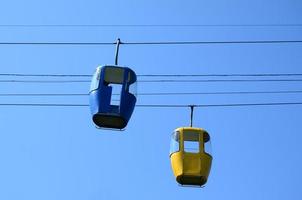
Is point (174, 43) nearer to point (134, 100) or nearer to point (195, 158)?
point (134, 100)

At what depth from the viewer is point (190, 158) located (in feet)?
64.8

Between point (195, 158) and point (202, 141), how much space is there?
0.53 m

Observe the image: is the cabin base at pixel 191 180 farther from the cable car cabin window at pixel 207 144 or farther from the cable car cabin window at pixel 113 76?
the cable car cabin window at pixel 113 76

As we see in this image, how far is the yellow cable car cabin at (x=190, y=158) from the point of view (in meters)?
19.5

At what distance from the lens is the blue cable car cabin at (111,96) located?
1784cm

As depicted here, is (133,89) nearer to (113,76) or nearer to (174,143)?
(113,76)

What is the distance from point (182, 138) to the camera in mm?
20172

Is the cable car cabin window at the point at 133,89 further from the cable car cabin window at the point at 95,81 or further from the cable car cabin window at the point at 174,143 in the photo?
the cable car cabin window at the point at 174,143

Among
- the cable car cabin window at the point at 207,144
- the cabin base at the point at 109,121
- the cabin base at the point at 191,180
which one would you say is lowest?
the cabin base at the point at 191,180

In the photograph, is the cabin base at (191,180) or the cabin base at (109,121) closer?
the cabin base at (109,121)

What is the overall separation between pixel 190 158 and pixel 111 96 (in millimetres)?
2795

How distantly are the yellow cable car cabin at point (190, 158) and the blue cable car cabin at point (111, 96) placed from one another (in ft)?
7.14

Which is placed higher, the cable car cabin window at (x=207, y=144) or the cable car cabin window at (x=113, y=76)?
the cable car cabin window at (x=113, y=76)

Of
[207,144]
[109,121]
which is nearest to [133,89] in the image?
[109,121]
